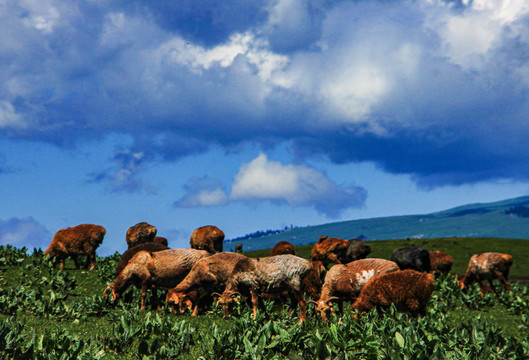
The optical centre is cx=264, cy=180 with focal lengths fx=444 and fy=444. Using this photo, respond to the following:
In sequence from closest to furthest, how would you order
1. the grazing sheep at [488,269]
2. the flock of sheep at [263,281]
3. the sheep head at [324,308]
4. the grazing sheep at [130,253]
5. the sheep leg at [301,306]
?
the sheep leg at [301,306], the flock of sheep at [263,281], the sheep head at [324,308], the grazing sheep at [130,253], the grazing sheep at [488,269]

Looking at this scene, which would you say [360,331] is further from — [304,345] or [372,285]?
[372,285]

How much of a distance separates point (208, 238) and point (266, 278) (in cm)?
1764

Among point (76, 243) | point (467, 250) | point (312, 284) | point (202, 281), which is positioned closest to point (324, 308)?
point (312, 284)

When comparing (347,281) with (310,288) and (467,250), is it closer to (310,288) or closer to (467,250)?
(310,288)

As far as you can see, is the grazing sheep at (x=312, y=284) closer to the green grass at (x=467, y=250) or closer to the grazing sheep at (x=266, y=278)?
the grazing sheep at (x=266, y=278)

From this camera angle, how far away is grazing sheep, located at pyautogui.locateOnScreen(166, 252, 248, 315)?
15125 millimetres

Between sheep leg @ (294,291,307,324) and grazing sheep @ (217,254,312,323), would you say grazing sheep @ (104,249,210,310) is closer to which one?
grazing sheep @ (217,254,312,323)

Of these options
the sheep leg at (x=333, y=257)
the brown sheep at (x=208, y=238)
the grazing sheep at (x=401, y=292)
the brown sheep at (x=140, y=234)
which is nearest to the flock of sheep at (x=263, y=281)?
the grazing sheep at (x=401, y=292)

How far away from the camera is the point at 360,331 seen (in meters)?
11.4

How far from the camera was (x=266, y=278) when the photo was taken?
576 inches

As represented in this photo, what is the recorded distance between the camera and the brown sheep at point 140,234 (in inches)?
1188

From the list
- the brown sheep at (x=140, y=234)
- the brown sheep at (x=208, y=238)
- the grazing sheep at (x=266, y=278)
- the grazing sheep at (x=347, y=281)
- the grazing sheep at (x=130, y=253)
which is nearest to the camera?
the grazing sheep at (x=266, y=278)

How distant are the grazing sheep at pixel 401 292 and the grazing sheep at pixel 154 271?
A: 6.51 metres

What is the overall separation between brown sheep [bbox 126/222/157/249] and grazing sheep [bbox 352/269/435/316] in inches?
764
